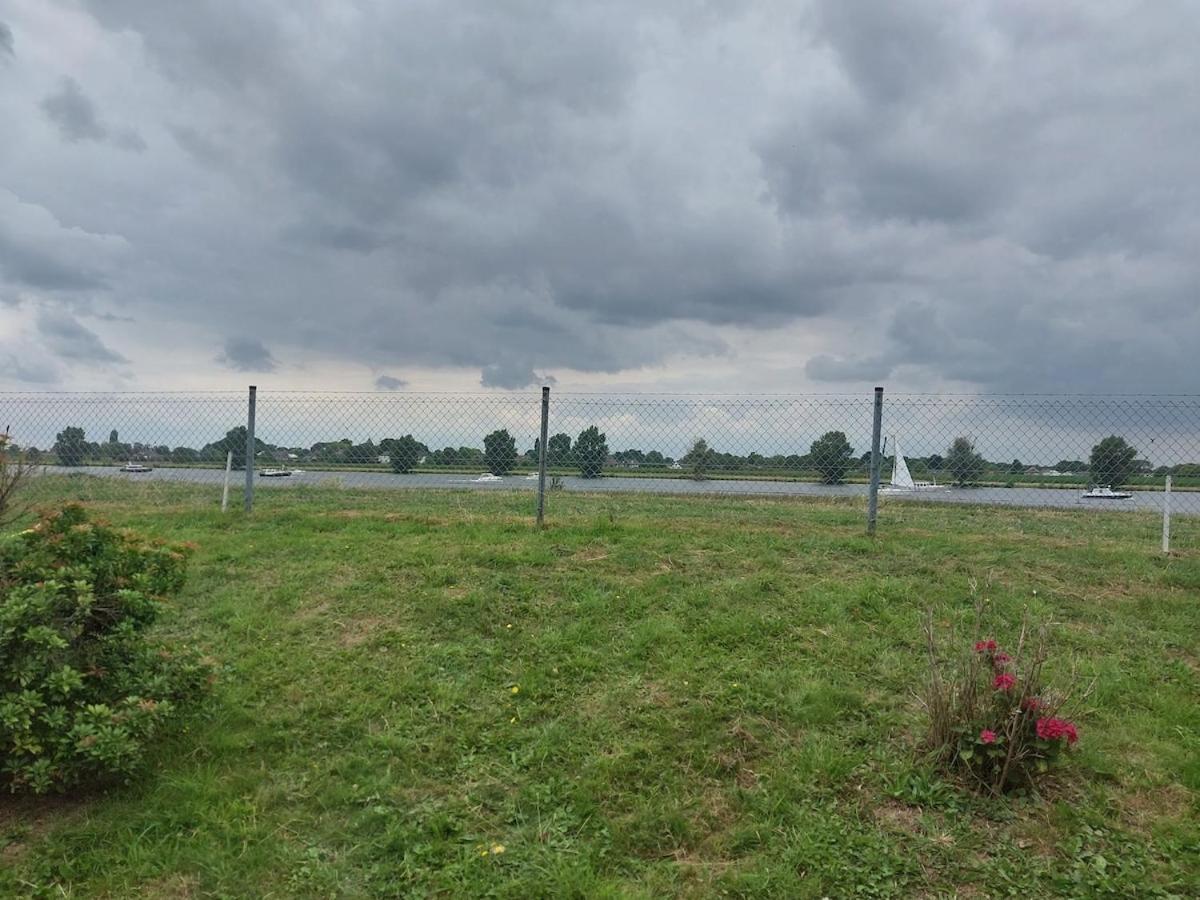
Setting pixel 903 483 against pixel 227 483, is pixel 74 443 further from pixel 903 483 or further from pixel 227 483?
pixel 903 483

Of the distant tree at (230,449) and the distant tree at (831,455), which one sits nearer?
the distant tree at (831,455)

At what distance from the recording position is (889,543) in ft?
21.5

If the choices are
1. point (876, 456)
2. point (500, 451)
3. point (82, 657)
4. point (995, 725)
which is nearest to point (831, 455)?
point (876, 456)

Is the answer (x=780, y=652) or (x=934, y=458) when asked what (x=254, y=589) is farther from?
(x=934, y=458)

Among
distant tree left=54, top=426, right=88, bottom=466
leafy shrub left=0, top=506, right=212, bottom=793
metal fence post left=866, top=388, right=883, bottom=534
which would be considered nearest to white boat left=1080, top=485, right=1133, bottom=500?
metal fence post left=866, top=388, right=883, bottom=534

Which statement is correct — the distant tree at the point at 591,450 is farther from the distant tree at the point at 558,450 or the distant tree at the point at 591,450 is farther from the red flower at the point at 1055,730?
the red flower at the point at 1055,730

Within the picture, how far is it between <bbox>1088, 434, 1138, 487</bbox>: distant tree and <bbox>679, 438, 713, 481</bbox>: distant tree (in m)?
3.55

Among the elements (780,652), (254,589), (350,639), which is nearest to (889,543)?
(780,652)

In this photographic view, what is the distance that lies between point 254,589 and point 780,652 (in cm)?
398

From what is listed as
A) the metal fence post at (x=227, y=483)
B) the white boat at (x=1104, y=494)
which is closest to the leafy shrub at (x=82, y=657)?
the metal fence post at (x=227, y=483)

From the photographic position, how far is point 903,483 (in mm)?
8773

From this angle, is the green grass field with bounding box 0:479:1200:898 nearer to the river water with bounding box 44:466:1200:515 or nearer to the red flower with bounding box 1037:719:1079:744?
the red flower with bounding box 1037:719:1079:744

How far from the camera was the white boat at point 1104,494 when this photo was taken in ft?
23.1

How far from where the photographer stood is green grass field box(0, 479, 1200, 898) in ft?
9.13
